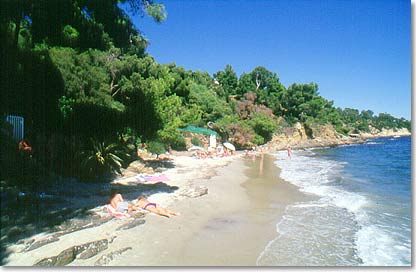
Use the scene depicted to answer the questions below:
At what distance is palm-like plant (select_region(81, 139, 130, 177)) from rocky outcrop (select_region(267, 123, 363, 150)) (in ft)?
110

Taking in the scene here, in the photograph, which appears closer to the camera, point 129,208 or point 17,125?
point 129,208

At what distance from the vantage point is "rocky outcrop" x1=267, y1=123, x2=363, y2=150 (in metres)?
47.4

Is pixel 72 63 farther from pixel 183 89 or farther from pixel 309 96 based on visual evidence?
pixel 309 96

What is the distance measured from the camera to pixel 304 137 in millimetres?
54938

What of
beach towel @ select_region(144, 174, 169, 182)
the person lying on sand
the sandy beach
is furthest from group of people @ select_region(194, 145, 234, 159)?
the person lying on sand

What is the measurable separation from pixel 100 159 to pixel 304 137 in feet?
161

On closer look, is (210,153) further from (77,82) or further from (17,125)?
(77,82)

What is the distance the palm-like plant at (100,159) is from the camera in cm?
1101

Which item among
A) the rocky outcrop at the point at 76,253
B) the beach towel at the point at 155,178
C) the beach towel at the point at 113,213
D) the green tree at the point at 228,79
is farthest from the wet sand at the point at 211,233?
the green tree at the point at 228,79

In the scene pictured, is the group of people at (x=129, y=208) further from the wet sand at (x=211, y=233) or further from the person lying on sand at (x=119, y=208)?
the wet sand at (x=211, y=233)

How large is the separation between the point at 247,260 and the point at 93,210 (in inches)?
168

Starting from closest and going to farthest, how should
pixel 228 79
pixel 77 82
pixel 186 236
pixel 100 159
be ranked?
pixel 186 236, pixel 77 82, pixel 100 159, pixel 228 79

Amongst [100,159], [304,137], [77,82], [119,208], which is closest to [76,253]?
[119,208]

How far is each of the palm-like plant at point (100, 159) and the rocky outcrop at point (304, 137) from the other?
3340 centimetres
